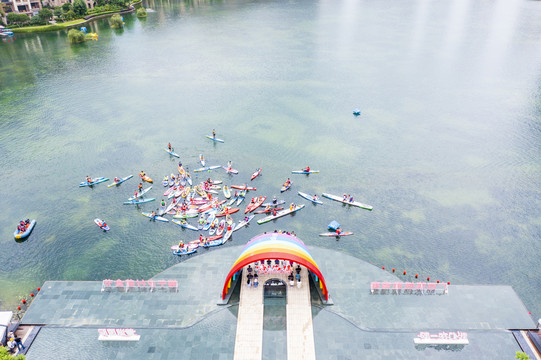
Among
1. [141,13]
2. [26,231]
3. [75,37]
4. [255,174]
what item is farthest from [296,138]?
[141,13]

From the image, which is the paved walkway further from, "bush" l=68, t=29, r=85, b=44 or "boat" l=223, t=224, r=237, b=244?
"bush" l=68, t=29, r=85, b=44

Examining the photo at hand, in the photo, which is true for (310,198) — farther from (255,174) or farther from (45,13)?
(45,13)

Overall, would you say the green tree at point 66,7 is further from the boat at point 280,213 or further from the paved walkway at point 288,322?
the paved walkway at point 288,322

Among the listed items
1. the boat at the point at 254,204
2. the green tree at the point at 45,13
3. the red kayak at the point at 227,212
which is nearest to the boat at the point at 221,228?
the red kayak at the point at 227,212

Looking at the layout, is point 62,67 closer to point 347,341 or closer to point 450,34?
point 347,341

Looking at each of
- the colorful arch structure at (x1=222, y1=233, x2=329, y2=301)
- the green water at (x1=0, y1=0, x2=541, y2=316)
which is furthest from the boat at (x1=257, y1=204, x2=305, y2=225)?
the colorful arch structure at (x1=222, y1=233, x2=329, y2=301)

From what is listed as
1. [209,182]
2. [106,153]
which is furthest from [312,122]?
[106,153]
